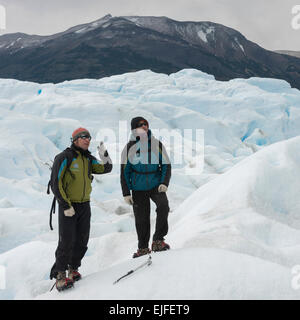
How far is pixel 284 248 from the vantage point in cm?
407

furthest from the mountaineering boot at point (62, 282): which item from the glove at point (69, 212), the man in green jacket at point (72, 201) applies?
the glove at point (69, 212)

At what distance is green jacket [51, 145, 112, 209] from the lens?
3021 mm

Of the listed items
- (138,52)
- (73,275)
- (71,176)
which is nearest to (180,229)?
(73,275)

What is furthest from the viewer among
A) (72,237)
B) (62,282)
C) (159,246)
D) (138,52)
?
(138,52)

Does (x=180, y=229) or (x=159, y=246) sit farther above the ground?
(x=159, y=246)

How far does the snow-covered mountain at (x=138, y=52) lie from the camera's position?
270 ft

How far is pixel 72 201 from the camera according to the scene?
3.15 m

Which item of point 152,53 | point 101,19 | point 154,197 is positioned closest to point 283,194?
point 154,197

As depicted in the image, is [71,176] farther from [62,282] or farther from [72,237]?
[62,282]

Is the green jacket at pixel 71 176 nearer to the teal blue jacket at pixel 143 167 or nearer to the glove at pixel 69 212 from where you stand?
the glove at pixel 69 212

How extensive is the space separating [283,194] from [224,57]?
102089 mm

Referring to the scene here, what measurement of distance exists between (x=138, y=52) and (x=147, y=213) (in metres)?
93.6

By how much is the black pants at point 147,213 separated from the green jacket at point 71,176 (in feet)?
2.07
